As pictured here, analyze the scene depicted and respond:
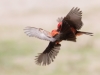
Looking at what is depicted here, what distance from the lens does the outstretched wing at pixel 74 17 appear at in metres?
0.66

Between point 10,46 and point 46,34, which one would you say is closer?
point 46,34

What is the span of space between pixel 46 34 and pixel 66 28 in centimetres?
4

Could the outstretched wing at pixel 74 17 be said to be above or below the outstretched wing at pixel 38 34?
above

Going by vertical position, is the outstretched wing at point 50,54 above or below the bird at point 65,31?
below

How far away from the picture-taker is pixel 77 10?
66 centimetres

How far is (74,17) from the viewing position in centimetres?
66

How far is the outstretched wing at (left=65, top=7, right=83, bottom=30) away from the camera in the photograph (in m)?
0.66

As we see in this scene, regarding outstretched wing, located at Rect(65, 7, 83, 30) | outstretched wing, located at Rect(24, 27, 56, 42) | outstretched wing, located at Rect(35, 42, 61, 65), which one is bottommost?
outstretched wing, located at Rect(35, 42, 61, 65)

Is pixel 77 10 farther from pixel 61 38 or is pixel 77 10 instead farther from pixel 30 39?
pixel 30 39

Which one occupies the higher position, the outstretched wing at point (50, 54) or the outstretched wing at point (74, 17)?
the outstretched wing at point (74, 17)

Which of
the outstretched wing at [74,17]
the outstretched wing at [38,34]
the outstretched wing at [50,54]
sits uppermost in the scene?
the outstretched wing at [74,17]

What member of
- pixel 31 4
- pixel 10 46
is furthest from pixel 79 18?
pixel 31 4

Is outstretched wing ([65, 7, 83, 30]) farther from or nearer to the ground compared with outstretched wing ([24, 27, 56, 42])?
farther from the ground

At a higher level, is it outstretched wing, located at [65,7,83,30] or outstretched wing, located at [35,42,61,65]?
outstretched wing, located at [65,7,83,30]
